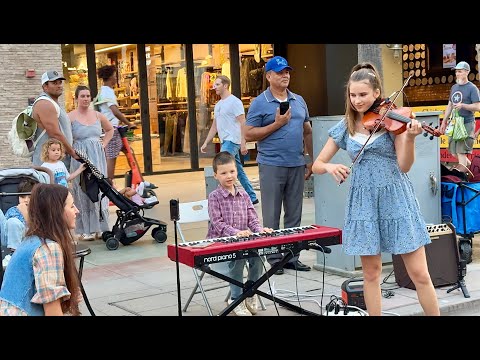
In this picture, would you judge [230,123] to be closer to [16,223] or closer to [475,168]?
[475,168]

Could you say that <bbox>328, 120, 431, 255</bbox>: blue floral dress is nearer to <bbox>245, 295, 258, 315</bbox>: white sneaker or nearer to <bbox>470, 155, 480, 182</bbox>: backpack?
<bbox>245, 295, 258, 315</bbox>: white sneaker

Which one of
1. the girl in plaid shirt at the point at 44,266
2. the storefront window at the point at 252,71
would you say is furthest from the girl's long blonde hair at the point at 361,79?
the storefront window at the point at 252,71

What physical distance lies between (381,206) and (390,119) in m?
0.58

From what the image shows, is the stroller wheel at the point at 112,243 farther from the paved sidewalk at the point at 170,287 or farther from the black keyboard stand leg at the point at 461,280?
the black keyboard stand leg at the point at 461,280

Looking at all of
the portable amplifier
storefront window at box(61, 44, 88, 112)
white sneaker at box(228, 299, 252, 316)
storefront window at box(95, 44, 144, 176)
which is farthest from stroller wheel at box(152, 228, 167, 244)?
storefront window at box(95, 44, 144, 176)

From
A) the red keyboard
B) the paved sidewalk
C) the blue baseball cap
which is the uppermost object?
the blue baseball cap

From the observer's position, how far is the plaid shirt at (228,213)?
18.3 ft

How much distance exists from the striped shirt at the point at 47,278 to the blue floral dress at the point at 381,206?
1891 millimetres

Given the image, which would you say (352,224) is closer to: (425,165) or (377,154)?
(377,154)

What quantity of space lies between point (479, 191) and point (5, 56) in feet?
25.6

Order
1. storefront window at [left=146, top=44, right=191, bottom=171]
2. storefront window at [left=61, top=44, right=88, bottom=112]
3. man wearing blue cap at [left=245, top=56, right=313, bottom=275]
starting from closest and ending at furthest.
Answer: man wearing blue cap at [left=245, top=56, right=313, bottom=275]
storefront window at [left=61, top=44, right=88, bottom=112]
storefront window at [left=146, top=44, right=191, bottom=171]

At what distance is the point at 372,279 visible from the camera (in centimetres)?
482

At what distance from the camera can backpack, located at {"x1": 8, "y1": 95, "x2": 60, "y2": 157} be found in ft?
25.7
